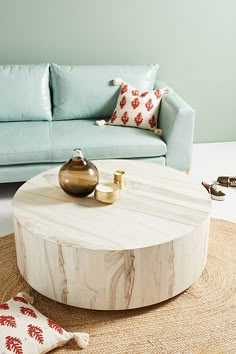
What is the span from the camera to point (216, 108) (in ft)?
13.0

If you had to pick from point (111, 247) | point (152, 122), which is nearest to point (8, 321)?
point (111, 247)

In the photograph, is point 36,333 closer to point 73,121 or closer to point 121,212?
point 121,212

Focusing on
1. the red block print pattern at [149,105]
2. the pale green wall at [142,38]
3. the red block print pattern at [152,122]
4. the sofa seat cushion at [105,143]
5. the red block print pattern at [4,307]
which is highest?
the pale green wall at [142,38]

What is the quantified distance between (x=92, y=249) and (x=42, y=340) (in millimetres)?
389

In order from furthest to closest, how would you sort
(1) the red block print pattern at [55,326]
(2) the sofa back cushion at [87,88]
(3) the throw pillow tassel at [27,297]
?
(2) the sofa back cushion at [87,88]
(3) the throw pillow tassel at [27,297]
(1) the red block print pattern at [55,326]

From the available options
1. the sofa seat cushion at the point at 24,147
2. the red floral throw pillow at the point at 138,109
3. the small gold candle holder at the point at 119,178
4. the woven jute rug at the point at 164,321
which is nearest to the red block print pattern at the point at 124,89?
the red floral throw pillow at the point at 138,109

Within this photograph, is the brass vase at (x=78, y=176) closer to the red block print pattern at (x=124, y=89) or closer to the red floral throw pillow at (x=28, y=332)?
the red floral throw pillow at (x=28, y=332)

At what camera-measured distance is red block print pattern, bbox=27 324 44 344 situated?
1688 millimetres

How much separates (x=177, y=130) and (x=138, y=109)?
0.36 meters

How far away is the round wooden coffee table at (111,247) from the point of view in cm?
181

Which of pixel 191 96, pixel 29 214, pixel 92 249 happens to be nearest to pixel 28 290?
pixel 29 214

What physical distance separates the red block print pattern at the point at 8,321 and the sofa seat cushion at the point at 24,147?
4.16ft

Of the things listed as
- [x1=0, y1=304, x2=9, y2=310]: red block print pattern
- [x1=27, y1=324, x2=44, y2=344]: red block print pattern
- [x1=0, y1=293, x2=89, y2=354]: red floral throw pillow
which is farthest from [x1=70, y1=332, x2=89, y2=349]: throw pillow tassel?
[x1=0, y1=304, x2=9, y2=310]: red block print pattern

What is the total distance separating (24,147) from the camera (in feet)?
9.25
